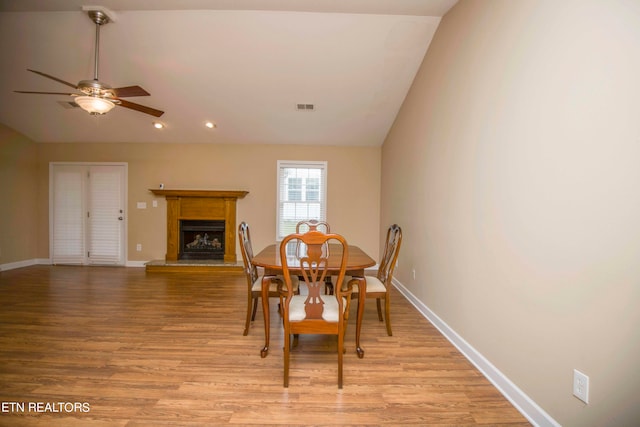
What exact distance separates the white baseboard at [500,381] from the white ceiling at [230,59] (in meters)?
3.07

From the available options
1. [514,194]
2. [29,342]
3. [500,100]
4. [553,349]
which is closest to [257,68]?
[500,100]

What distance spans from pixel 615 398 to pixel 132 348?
303 centimetres

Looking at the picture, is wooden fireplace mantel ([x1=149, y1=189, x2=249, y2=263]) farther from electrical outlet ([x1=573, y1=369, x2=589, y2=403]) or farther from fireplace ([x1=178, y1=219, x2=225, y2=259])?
electrical outlet ([x1=573, y1=369, x2=589, y2=403])

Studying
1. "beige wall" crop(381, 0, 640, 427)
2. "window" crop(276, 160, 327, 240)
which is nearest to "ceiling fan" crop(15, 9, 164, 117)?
"window" crop(276, 160, 327, 240)

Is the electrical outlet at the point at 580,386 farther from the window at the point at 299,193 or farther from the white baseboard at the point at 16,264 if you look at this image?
the white baseboard at the point at 16,264

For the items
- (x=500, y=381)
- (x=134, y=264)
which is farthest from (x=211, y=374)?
(x=134, y=264)

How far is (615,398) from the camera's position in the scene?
117 cm

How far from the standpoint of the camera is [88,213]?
18.3 ft

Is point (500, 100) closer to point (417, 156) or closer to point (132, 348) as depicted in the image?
point (417, 156)

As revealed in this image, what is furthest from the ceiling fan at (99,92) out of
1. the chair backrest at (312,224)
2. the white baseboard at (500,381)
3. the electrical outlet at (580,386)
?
the electrical outlet at (580,386)

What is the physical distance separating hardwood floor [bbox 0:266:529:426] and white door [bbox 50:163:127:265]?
2.42 metres

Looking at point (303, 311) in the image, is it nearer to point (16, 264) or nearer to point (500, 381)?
point (500, 381)

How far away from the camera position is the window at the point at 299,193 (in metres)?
5.57

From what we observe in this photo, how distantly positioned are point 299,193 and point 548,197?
443 centimetres
